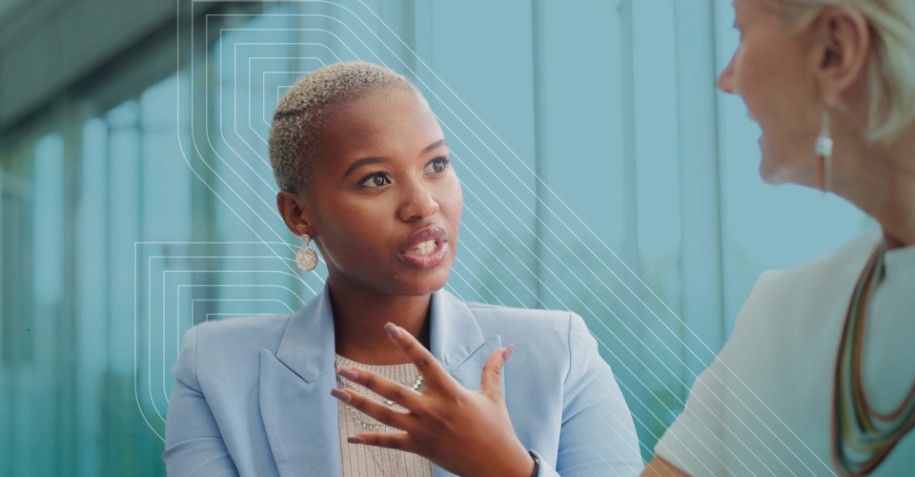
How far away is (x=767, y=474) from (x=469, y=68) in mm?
894

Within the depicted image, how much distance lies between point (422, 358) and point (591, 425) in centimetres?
39

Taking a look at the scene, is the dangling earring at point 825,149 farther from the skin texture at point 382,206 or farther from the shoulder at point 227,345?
the shoulder at point 227,345

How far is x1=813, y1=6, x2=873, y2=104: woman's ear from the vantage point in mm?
704

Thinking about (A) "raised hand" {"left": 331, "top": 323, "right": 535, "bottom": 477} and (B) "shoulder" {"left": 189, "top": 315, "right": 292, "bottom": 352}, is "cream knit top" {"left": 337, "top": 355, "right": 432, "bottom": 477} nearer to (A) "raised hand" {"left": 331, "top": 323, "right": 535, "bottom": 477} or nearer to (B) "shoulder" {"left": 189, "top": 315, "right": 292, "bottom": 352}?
(B) "shoulder" {"left": 189, "top": 315, "right": 292, "bottom": 352}

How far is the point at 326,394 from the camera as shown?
1191 mm

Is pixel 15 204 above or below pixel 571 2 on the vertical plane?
below

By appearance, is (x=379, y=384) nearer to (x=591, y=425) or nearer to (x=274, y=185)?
(x=591, y=425)

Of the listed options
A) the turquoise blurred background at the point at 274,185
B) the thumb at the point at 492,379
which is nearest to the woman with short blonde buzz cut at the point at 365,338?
the thumb at the point at 492,379

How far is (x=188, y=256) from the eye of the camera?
65.1 inches

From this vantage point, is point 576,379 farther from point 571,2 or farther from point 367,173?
point 571,2

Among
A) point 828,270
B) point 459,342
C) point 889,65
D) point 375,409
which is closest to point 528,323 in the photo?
point 459,342

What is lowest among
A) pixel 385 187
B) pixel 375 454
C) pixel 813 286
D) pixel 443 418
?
pixel 375 454

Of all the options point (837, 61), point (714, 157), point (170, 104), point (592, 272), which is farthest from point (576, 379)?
point (170, 104)

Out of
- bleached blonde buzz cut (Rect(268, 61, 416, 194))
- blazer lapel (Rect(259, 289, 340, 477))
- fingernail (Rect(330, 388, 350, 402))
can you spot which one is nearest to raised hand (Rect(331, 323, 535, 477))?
fingernail (Rect(330, 388, 350, 402))
